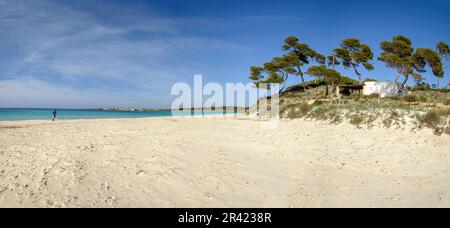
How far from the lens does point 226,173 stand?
573 centimetres

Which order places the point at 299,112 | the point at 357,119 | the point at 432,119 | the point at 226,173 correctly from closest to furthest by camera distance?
1. the point at 226,173
2. the point at 432,119
3. the point at 357,119
4. the point at 299,112

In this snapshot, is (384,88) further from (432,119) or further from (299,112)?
(432,119)

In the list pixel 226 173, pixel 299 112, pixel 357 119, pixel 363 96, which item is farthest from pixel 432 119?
pixel 363 96

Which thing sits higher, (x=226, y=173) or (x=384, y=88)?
(x=384, y=88)

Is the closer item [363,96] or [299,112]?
[299,112]

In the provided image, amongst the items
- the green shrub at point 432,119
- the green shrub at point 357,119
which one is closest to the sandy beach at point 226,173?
the green shrub at point 432,119

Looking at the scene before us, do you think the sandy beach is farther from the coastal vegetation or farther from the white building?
the white building

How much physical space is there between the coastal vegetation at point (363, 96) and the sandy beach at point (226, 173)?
1.73 meters

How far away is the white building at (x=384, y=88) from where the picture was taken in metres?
33.2

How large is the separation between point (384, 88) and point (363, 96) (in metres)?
4.75

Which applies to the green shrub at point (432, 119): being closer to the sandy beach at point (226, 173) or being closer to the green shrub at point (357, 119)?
the sandy beach at point (226, 173)
